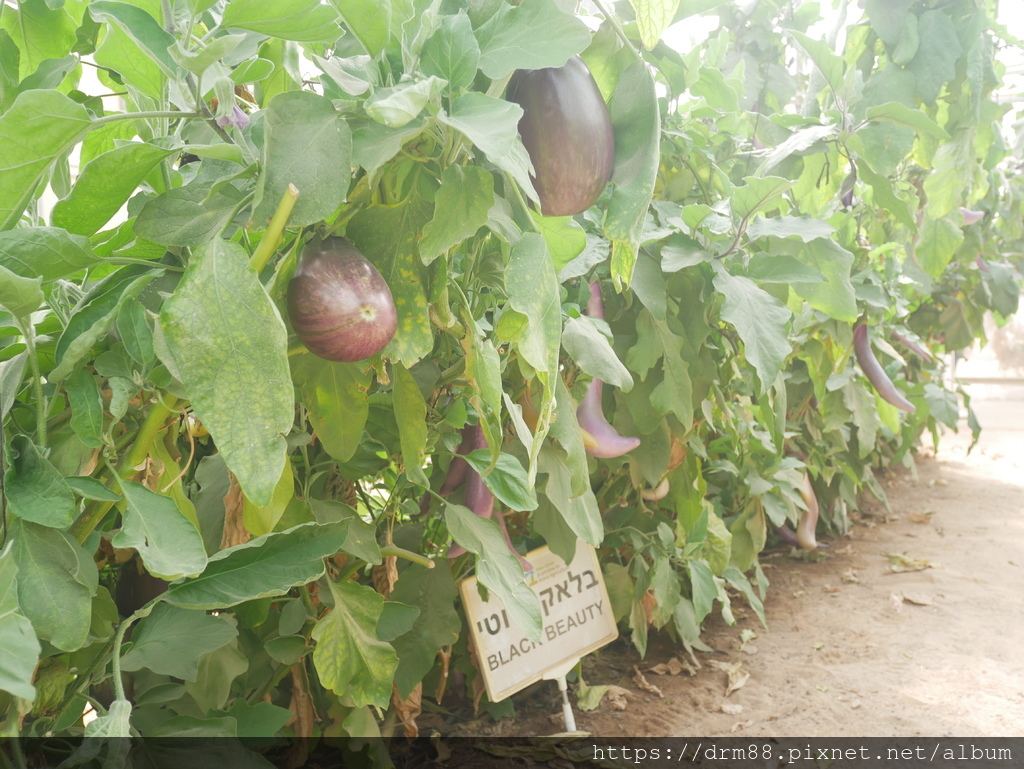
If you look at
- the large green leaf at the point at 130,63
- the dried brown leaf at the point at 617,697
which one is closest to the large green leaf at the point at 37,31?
the large green leaf at the point at 130,63

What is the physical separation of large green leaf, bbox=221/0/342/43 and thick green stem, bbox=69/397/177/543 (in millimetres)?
196

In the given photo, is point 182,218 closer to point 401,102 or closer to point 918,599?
point 401,102

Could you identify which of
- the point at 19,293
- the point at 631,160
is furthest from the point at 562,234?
the point at 19,293

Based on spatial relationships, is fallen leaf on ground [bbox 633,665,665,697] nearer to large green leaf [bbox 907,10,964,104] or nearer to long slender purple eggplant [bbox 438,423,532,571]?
long slender purple eggplant [bbox 438,423,532,571]

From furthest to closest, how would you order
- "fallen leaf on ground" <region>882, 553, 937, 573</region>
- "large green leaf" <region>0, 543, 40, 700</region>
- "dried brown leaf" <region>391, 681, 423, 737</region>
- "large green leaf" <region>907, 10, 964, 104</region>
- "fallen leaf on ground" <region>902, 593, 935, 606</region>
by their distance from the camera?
"fallen leaf on ground" <region>882, 553, 937, 573</region>
"fallen leaf on ground" <region>902, 593, 935, 606</region>
"large green leaf" <region>907, 10, 964, 104</region>
"dried brown leaf" <region>391, 681, 423, 737</region>
"large green leaf" <region>0, 543, 40, 700</region>

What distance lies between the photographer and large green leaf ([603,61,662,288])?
389 millimetres

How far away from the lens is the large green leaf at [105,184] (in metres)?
0.35

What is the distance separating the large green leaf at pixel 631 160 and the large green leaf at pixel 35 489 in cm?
29

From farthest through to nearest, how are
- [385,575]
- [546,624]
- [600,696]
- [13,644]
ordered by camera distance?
[600,696] < [546,624] < [385,575] < [13,644]

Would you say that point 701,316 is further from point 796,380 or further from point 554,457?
point 796,380

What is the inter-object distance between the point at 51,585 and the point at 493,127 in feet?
0.93

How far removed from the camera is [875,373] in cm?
124

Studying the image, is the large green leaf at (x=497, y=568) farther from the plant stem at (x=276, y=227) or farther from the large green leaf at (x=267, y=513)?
the plant stem at (x=276, y=227)

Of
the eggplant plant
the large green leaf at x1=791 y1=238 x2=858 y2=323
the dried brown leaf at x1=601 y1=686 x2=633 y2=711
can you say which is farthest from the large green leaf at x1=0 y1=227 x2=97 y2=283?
the dried brown leaf at x1=601 y1=686 x2=633 y2=711
